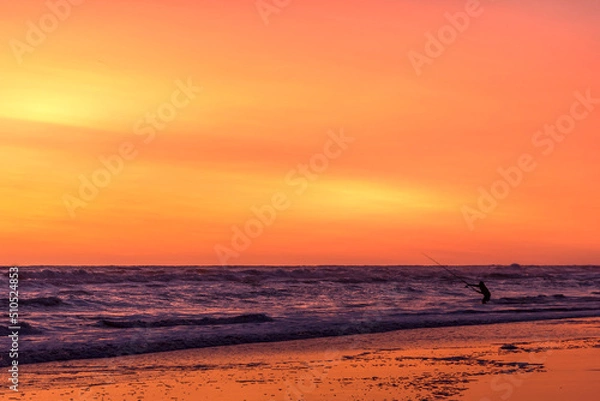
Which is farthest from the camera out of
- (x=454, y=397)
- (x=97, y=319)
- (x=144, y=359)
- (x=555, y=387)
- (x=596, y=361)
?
(x=97, y=319)

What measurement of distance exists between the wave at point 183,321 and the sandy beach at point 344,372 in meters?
6.48

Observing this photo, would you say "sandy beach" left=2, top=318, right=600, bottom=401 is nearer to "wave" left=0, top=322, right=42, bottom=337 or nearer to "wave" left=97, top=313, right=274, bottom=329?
"wave" left=0, top=322, right=42, bottom=337

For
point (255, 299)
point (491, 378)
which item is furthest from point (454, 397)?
point (255, 299)

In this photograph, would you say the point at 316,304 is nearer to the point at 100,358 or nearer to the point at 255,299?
the point at 255,299

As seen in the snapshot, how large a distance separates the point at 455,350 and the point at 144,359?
7321mm

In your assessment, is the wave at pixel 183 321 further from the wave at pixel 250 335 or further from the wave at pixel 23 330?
the wave at pixel 23 330

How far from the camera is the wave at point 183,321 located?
1050 inches

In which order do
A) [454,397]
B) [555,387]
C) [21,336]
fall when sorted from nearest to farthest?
[454,397]
[555,387]
[21,336]

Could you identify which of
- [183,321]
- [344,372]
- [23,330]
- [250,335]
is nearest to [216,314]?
[183,321]

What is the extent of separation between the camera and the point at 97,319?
29.0 m

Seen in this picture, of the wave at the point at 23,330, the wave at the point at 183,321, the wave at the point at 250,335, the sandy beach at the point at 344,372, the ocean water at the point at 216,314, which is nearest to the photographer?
the sandy beach at the point at 344,372

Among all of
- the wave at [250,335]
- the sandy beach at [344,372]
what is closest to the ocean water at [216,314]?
the wave at [250,335]

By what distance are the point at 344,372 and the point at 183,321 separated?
43.7 ft

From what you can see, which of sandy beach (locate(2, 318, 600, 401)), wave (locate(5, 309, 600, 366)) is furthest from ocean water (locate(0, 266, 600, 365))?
sandy beach (locate(2, 318, 600, 401))
